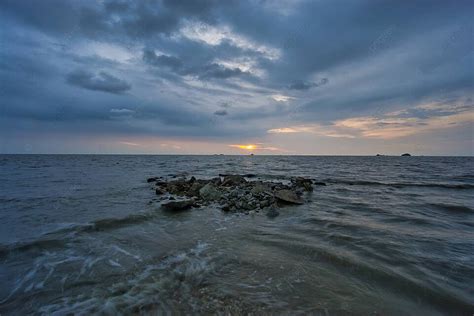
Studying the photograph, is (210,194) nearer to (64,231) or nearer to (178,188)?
(178,188)

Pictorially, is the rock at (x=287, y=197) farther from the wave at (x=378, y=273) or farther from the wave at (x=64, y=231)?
the wave at (x=64, y=231)

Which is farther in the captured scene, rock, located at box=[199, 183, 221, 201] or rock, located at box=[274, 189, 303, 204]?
rock, located at box=[199, 183, 221, 201]

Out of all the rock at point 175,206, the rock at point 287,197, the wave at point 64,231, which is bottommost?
the wave at point 64,231

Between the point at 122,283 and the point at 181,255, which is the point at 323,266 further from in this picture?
the point at 122,283

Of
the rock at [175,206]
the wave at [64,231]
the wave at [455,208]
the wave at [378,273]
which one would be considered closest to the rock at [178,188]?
the rock at [175,206]

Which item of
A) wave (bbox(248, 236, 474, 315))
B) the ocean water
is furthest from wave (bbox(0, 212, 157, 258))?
wave (bbox(248, 236, 474, 315))

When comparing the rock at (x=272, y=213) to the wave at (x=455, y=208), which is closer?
the rock at (x=272, y=213)

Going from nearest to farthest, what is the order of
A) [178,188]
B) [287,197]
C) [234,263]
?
[234,263] → [287,197] → [178,188]

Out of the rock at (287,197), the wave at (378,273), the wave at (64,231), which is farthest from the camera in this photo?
the rock at (287,197)

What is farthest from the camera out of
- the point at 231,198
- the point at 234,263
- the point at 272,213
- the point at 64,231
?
the point at 231,198

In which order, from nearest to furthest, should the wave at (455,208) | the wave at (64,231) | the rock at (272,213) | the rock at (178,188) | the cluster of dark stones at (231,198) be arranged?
the wave at (64,231), the rock at (272,213), the cluster of dark stones at (231,198), the wave at (455,208), the rock at (178,188)

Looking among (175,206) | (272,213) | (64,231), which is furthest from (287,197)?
(64,231)

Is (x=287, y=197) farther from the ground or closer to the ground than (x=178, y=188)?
farther from the ground

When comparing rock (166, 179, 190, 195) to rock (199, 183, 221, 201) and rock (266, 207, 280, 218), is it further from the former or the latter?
rock (266, 207, 280, 218)
